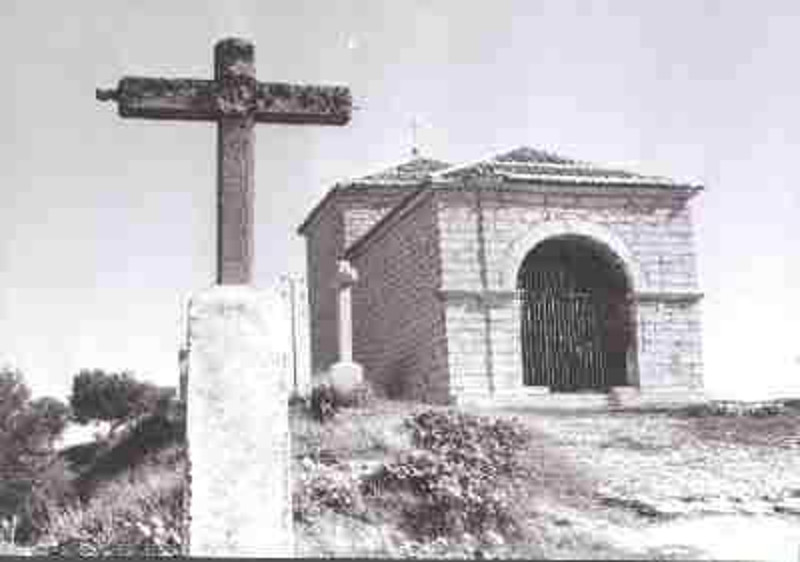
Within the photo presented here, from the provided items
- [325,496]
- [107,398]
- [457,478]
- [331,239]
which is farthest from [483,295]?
[107,398]

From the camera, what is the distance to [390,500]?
8.32m

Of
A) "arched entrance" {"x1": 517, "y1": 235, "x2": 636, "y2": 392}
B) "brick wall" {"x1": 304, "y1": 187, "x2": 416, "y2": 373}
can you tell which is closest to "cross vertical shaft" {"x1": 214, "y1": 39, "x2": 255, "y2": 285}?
"arched entrance" {"x1": 517, "y1": 235, "x2": 636, "y2": 392}

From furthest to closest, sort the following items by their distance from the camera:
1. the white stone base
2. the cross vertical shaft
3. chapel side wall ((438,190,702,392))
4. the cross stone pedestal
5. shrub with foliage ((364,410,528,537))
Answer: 1. chapel side wall ((438,190,702,392))
2. the white stone base
3. shrub with foliage ((364,410,528,537))
4. the cross vertical shaft
5. the cross stone pedestal

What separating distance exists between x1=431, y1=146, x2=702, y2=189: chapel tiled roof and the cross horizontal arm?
34.1 feet

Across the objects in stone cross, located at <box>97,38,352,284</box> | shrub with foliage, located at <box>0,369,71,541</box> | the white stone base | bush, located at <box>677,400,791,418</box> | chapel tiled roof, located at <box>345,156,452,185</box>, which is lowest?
shrub with foliage, located at <box>0,369,71,541</box>

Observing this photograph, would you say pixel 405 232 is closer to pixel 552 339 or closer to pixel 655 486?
pixel 552 339

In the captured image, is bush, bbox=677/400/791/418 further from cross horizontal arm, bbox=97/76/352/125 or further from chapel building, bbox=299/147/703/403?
cross horizontal arm, bbox=97/76/352/125

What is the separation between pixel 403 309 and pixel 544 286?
2.65 m

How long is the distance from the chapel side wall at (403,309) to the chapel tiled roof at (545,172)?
102cm

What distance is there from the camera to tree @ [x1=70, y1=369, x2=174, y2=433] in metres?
39.2

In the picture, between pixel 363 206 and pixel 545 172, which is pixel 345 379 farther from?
pixel 363 206

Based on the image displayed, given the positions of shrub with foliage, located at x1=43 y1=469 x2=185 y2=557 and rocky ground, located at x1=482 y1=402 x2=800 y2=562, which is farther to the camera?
rocky ground, located at x1=482 y1=402 x2=800 y2=562

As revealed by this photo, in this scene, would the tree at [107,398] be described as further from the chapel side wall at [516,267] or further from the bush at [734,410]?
the bush at [734,410]

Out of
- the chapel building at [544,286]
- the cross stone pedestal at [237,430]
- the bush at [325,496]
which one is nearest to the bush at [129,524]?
the bush at [325,496]
